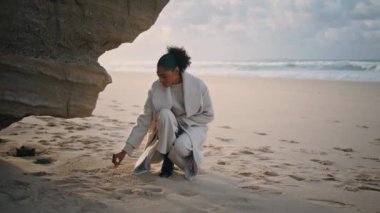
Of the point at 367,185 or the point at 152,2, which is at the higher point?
the point at 152,2

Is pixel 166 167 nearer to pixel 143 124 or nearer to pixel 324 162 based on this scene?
→ pixel 143 124

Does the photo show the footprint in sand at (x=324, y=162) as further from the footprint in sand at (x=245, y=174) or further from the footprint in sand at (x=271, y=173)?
the footprint in sand at (x=245, y=174)

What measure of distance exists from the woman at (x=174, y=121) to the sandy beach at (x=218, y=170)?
0.18 metres

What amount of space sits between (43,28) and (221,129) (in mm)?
3717

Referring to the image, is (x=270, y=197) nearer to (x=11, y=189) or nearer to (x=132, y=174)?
(x=132, y=174)

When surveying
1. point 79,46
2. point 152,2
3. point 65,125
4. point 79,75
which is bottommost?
point 65,125

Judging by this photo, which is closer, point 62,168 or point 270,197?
point 270,197

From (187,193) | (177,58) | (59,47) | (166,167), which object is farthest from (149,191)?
(59,47)

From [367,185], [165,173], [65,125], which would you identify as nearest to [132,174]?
[165,173]

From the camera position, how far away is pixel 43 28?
3.91m

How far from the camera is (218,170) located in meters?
4.40

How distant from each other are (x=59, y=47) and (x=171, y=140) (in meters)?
1.43

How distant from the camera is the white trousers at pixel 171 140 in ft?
13.1

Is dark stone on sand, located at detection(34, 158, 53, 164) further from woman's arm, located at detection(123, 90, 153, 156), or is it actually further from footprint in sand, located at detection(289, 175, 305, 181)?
footprint in sand, located at detection(289, 175, 305, 181)
